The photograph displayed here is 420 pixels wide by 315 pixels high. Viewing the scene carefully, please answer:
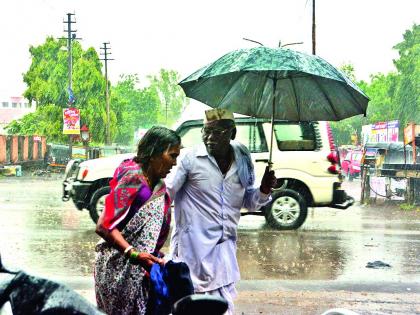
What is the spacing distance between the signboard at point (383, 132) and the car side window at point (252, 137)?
80.0ft

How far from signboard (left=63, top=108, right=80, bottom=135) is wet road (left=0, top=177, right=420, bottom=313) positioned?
33800mm

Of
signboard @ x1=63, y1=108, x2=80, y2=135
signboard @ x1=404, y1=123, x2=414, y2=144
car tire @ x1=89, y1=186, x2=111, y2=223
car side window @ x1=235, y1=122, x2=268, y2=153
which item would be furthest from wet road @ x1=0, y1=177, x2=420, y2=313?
signboard @ x1=63, y1=108, x2=80, y2=135

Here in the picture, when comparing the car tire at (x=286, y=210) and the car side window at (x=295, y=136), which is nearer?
the car tire at (x=286, y=210)

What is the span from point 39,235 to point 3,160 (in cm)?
2769

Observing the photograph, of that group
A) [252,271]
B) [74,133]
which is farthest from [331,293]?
[74,133]

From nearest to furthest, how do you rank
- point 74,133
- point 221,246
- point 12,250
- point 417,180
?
point 221,246 < point 12,250 < point 417,180 < point 74,133

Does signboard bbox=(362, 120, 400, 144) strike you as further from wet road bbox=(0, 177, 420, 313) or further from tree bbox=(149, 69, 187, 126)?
tree bbox=(149, 69, 187, 126)

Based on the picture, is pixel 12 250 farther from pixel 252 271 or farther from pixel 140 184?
pixel 140 184

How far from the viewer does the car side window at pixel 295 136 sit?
1098 centimetres

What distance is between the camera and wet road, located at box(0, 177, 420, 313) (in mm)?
7123

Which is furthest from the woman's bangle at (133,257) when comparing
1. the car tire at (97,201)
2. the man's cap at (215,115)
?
the car tire at (97,201)

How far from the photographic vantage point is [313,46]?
30.5 meters

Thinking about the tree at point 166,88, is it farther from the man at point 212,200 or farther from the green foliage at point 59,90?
the man at point 212,200

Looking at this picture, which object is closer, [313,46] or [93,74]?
[313,46]
